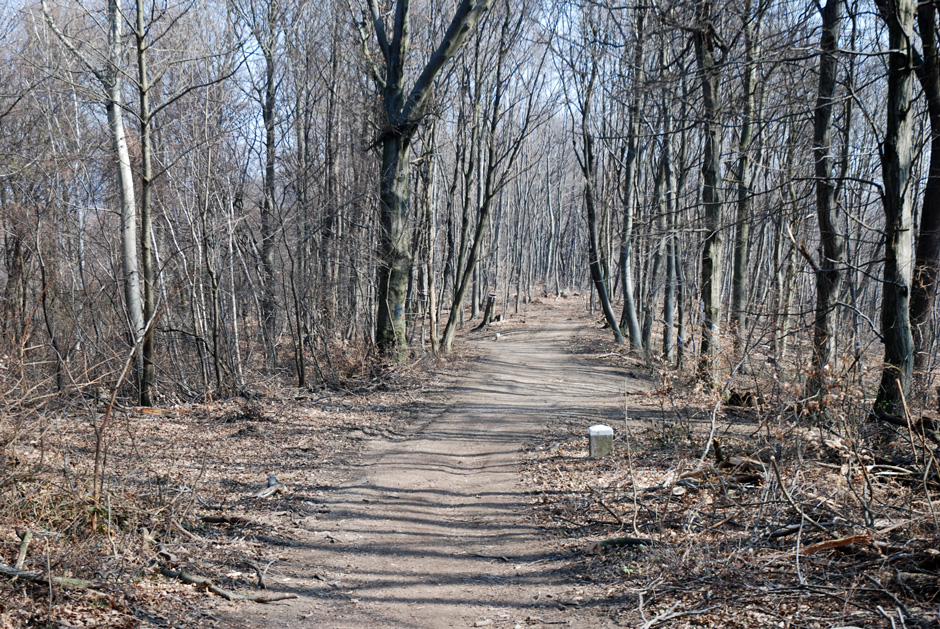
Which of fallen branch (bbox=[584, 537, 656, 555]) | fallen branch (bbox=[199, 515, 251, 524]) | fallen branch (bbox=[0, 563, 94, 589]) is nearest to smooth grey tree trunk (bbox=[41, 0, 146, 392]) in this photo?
fallen branch (bbox=[199, 515, 251, 524])

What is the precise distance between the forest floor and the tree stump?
234 millimetres

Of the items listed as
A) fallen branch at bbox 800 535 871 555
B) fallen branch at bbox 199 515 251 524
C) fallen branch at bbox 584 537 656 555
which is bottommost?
fallen branch at bbox 584 537 656 555

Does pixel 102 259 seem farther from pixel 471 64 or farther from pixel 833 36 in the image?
pixel 833 36

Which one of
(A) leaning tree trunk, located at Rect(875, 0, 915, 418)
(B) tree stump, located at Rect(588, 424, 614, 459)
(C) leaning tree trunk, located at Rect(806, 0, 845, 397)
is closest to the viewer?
(A) leaning tree trunk, located at Rect(875, 0, 915, 418)

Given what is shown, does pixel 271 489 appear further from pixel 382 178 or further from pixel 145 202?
pixel 382 178

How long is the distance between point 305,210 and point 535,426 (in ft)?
29.0

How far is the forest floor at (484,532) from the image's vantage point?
3.89 metres

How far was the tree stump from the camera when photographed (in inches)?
311

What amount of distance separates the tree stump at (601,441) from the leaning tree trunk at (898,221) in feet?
10.2

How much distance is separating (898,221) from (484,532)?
243 inches

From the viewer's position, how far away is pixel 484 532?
19.4ft

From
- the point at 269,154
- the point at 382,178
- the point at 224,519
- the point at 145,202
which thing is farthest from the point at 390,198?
the point at 224,519

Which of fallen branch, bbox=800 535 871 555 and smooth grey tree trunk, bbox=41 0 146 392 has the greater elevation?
smooth grey tree trunk, bbox=41 0 146 392

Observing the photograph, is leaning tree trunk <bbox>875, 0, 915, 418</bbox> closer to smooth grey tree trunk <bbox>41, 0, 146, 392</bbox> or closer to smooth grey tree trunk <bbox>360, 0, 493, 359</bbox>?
smooth grey tree trunk <bbox>360, 0, 493, 359</bbox>
